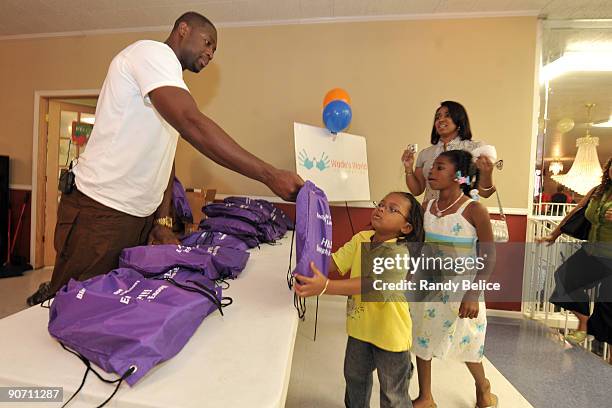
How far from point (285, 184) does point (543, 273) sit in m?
3.01

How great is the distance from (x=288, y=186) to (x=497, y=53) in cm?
301

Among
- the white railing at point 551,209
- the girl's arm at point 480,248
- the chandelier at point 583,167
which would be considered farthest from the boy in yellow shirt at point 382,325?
the chandelier at point 583,167

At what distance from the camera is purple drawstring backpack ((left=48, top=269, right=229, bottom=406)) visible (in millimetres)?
624

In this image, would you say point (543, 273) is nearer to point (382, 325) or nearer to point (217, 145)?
point (382, 325)

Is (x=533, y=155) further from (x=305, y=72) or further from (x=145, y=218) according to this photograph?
(x=145, y=218)

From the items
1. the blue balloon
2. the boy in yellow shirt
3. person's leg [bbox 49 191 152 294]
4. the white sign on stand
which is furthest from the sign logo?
person's leg [bbox 49 191 152 294]

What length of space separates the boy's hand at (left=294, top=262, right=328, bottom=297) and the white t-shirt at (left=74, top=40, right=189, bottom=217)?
2.33ft

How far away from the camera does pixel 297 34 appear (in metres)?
3.28

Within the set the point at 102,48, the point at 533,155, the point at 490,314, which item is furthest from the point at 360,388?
the point at 102,48

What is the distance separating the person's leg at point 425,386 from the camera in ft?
5.58

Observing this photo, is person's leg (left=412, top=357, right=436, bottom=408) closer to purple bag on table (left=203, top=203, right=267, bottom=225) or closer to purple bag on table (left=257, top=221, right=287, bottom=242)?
purple bag on table (left=257, top=221, right=287, bottom=242)

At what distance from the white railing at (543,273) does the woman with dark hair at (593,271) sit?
172 millimetres

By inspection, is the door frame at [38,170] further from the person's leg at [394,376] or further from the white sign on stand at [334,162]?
the person's leg at [394,376]

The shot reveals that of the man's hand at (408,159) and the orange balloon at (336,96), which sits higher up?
the orange balloon at (336,96)
